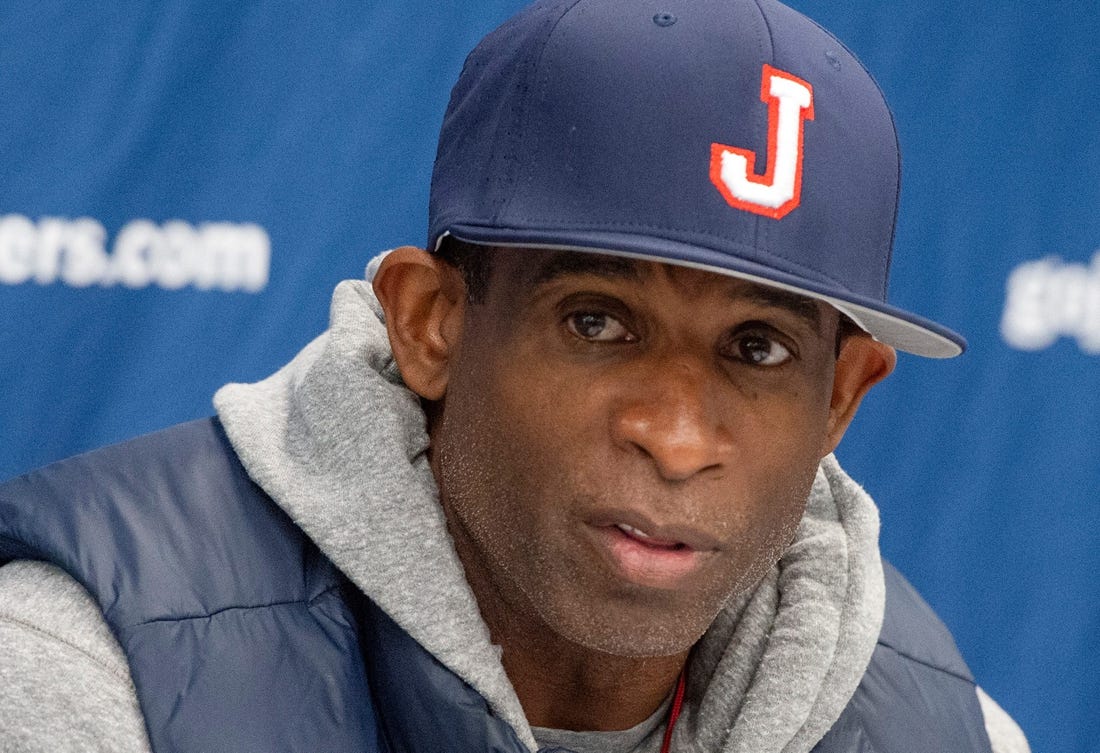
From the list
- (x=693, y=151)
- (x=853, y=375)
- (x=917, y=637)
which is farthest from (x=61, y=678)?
(x=917, y=637)

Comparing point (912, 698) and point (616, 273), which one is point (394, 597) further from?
point (912, 698)

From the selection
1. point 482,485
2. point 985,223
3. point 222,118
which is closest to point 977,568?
point 985,223

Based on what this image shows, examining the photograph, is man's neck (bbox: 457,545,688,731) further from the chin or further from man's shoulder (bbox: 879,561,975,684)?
man's shoulder (bbox: 879,561,975,684)

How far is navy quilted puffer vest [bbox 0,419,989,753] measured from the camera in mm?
1231

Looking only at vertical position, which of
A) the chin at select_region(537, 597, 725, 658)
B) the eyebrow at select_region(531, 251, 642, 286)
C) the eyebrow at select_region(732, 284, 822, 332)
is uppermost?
the eyebrow at select_region(531, 251, 642, 286)

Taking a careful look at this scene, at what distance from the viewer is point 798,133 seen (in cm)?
118

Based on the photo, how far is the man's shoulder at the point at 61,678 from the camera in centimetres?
117

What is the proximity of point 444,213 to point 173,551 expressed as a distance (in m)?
0.37

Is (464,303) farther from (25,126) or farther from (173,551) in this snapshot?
(25,126)

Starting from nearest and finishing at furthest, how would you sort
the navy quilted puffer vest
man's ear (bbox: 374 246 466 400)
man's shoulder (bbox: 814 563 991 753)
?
the navy quilted puffer vest
man's ear (bbox: 374 246 466 400)
man's shoulder (bbox: 814 563 991 753)

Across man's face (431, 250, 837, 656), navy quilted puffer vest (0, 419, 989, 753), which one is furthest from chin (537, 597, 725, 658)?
navy quilted puffer vest (0, 419, 989, 753)

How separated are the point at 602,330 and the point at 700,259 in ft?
0.48

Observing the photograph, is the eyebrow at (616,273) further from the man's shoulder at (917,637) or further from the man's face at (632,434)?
the man's shoulder at (917,637)

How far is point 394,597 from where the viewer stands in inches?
51.5
